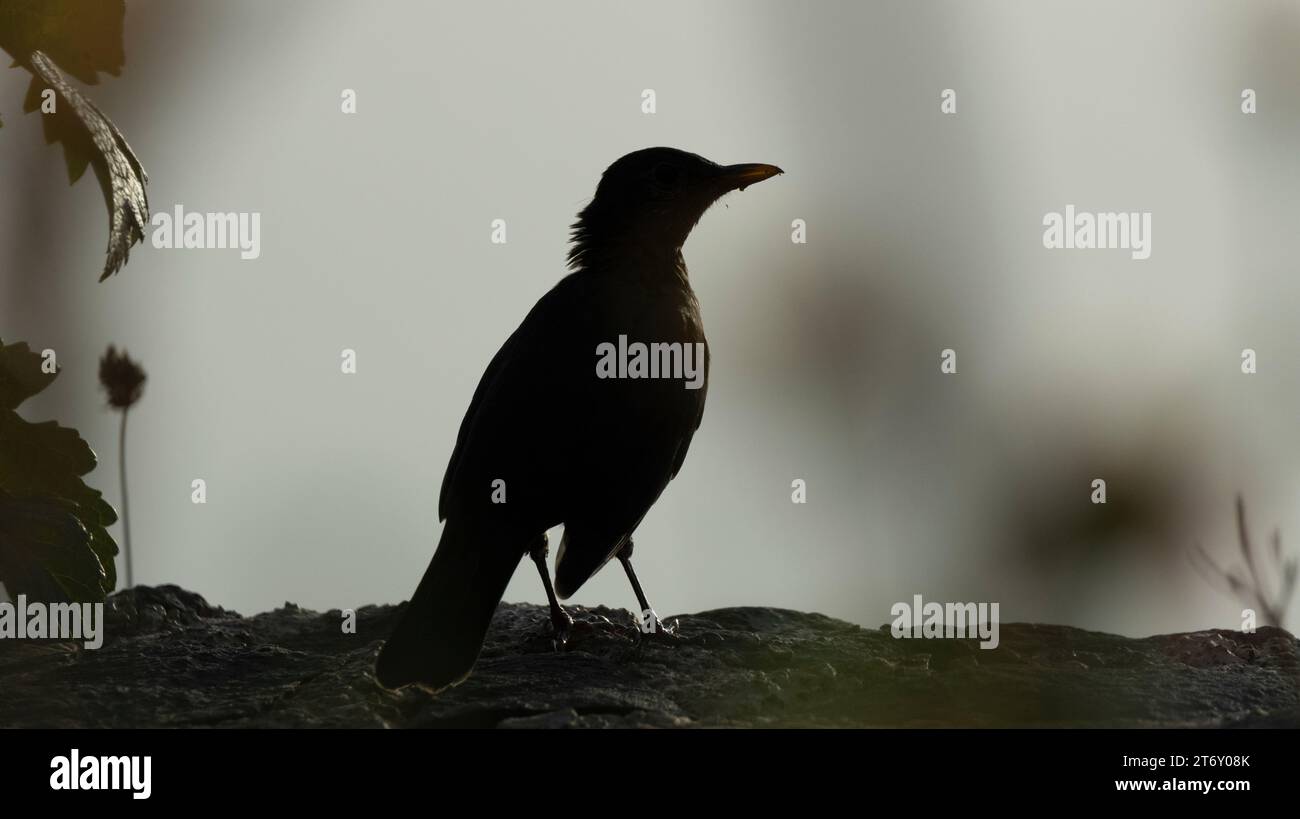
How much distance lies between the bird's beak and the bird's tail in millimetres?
1874

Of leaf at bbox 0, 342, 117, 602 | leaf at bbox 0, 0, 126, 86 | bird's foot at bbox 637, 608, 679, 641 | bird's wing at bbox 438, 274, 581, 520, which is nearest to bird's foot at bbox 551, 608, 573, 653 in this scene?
bird's foot at bbox 637, 608, 679, 641

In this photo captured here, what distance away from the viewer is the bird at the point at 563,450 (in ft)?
13.7

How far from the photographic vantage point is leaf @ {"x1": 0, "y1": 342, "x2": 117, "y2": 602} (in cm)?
344

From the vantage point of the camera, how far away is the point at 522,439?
440cm

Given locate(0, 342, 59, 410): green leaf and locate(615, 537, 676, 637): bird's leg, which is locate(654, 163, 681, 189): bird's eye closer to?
locate(615, 537, 676, 637): bird's leg

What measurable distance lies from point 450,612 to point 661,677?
69cm

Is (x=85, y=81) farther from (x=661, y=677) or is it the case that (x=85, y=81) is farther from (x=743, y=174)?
(x=743, y=174)

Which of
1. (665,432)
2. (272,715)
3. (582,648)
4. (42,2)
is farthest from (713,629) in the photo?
(42,2)

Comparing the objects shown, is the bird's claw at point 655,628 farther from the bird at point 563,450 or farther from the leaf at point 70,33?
the leaf at point 70,33

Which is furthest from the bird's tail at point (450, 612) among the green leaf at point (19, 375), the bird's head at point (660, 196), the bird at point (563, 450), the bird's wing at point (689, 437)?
the bird's head at point (660, 196)

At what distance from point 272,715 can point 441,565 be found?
3.13ft

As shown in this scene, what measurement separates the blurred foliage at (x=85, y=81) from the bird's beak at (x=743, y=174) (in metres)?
2.42

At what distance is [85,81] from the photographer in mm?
3564
